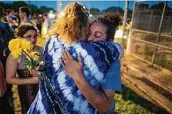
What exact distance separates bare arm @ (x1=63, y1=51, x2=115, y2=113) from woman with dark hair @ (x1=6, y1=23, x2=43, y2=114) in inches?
50.4

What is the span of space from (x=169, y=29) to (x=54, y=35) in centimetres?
517

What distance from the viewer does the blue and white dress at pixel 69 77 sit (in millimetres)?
1599

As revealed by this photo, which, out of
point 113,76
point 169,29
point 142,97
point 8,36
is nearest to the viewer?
point 113,76

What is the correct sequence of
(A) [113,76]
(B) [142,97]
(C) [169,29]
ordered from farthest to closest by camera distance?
1. (C) [169,29]
2. (B) [142,97]
3. (A) [113,76]

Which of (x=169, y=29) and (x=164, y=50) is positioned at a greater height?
(x=169, y=29)

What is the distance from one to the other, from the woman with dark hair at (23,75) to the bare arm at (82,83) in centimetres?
128

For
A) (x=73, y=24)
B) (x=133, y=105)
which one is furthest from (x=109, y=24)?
(x=133, y=105)

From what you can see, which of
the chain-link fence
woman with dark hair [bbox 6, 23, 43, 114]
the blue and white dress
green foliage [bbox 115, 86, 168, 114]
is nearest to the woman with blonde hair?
the blue and white dress

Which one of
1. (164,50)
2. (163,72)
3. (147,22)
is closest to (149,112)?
(163,72)

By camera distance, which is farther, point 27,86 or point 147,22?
point 147,22

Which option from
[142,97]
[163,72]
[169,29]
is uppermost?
[169,29]

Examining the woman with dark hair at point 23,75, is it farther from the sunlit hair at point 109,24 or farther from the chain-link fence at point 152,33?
the chain-link fence at point 152,33

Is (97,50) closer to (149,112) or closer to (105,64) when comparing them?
(105,64)

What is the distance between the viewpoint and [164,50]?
6.48 m
